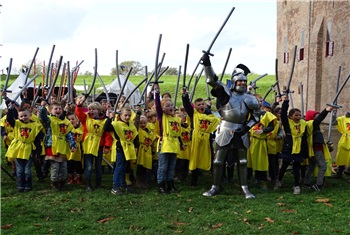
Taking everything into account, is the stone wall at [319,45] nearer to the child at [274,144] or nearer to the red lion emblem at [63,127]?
the child at [274,144]

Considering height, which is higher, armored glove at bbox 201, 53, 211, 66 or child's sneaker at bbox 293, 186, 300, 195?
armored glove at bbox 201, 53, 211, 66

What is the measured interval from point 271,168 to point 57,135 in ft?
11.7

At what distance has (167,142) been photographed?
6992mm

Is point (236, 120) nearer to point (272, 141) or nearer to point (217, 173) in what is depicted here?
point (217, 173)

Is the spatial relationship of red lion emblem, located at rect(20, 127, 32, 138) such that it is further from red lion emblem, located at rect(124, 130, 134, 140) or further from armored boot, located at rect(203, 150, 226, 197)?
armored boot, located at rect(203, 150, 226, 197)

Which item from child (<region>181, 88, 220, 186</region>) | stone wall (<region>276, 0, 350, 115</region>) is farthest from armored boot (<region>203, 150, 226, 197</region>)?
stone wall (<region>276, 0, 350, 115</region>)

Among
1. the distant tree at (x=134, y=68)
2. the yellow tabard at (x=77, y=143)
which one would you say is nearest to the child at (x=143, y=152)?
the yellow tabard at (x=77, y=143)

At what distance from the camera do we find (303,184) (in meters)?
7.60

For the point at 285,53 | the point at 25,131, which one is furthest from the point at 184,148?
the point at 285,53

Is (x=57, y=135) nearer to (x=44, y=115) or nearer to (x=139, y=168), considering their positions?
(x=44, y=115)

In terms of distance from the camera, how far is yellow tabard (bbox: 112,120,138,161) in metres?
6.98

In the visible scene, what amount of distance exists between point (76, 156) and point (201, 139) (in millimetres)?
2121

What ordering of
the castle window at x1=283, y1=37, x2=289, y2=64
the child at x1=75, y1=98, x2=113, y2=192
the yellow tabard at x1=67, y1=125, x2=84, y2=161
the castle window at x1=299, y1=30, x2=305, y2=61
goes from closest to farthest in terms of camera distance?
1. the child at x1=75, y1=98, x2=113, y2=192
2. the yellow tabard at x1=67, y1=125, x2=84, y2=161
3. the castle window at x1=299, y1=30, x2=305, y2=61
4. the castle window at x1=283, y1=37, x2=289, y2=64

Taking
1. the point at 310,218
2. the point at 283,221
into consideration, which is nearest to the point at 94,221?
the point at 283,221
